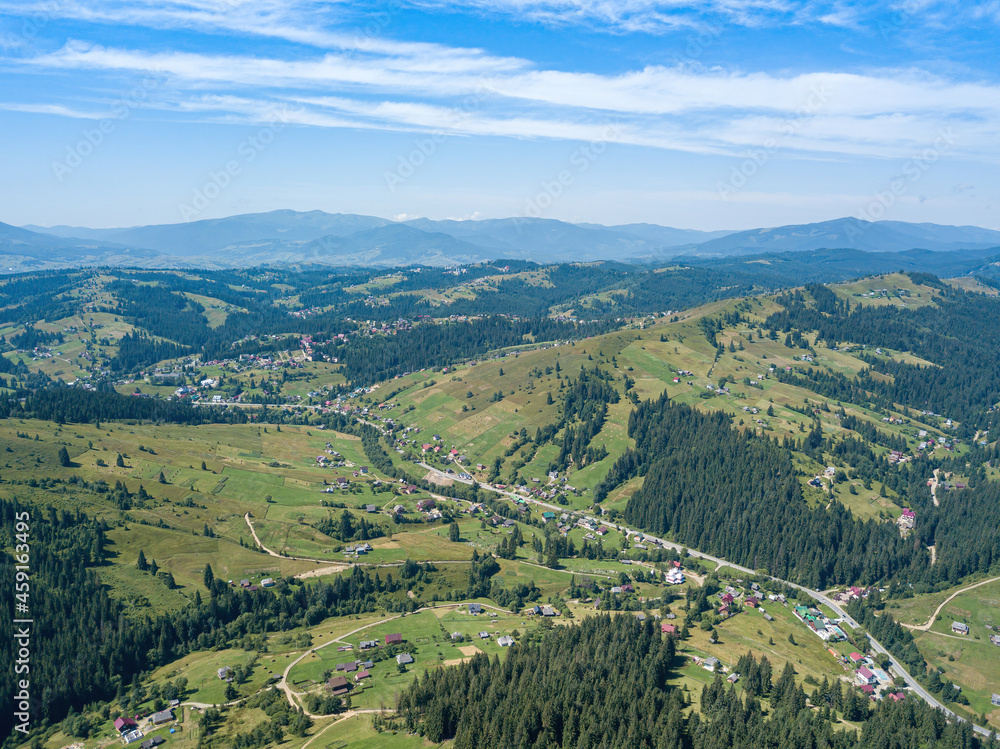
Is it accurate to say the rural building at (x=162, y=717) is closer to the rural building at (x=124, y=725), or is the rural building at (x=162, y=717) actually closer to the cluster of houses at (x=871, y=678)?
the rural building at (x=124, y=725)

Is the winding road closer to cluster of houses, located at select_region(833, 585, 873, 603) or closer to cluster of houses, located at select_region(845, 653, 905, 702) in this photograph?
cluster of houses, located at select_region(833, 585, 873, 603)

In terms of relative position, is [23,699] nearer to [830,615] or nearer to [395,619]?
[395,619]

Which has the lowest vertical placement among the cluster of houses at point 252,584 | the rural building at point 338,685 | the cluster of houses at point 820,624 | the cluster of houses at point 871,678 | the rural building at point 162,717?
the cluster of houses at point 820,624

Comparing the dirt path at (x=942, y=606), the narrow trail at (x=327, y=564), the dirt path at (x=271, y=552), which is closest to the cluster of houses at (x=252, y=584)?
the narrow trail at (x=327, y=564)

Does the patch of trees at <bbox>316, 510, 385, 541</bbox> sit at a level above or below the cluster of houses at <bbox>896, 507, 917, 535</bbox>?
below

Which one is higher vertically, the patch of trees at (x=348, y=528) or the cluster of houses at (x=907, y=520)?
the cluster of houses at (x=907, y=520)

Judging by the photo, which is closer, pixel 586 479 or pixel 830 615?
pixel 830 615

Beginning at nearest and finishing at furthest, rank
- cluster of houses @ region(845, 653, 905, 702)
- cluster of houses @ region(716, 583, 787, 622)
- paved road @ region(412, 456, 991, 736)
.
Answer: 1. cluster of houses @ region(845, 653, 905, 702)
2. paved road @ region(412, 456, 991, 736)
3. cluster of houses @ region(716, 583, 787, 622)

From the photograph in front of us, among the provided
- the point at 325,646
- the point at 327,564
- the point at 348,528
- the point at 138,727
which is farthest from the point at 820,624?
the point at 138,727

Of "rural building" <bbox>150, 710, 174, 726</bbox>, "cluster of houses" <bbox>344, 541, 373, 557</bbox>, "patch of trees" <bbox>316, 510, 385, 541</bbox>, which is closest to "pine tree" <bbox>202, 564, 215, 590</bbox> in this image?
"cluster of houses" <bbox>344, 541, 373, 557</bbox>

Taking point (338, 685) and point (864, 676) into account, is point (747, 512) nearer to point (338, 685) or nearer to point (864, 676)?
point (864, 676)

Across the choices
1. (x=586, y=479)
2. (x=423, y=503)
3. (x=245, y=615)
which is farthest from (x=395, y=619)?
(x=586, y=479)
